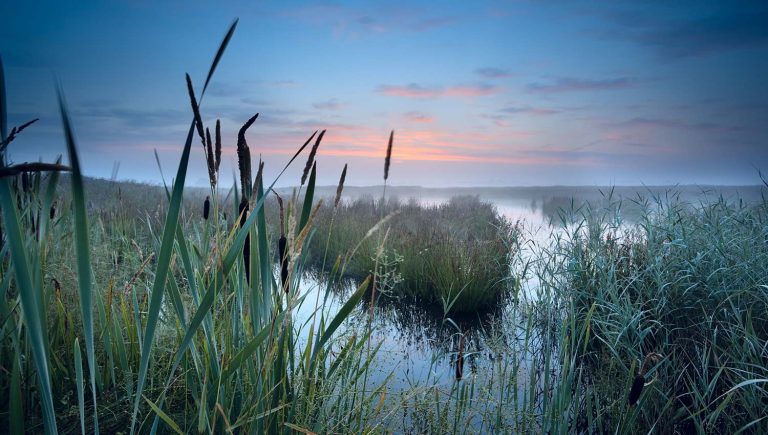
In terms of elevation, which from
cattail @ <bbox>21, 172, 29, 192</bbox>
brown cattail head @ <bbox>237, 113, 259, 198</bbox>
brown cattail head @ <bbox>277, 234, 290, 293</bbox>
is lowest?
brown cattail head @ <bbox>277, 234, 290, 293</bbox>

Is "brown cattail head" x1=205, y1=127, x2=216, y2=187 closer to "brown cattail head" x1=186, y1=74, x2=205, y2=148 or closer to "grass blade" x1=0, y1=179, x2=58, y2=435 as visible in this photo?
"brown cattail head" x1=186, y1=74, x2=205, y2=148

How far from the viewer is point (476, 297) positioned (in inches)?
236

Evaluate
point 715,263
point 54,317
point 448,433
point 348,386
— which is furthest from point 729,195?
point 54,317

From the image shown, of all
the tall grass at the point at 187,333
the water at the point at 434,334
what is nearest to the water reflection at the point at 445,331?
the water at the point at 434,334

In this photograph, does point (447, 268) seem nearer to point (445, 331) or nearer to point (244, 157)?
point (445, 331)

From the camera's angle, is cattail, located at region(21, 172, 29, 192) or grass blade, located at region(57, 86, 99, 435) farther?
cattail, located at region(21, 172, 29, 192)

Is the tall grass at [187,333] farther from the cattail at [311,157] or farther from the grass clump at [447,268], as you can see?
the grass clump at [447,268]

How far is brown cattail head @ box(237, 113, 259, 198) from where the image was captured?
1019 millimetres

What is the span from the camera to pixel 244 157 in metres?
1.04

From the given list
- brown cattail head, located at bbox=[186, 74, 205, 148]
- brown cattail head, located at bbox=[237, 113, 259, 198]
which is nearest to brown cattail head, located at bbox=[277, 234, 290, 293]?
brown cattail head, located at bbox=[237, 113, 259, 198]

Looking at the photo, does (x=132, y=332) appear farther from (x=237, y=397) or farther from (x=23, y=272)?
(x=23, y=272)

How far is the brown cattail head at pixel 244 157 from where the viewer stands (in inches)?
40.1

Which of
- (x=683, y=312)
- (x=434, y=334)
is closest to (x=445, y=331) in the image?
(x=434, y=334)

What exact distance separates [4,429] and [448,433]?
2177 millimetres
